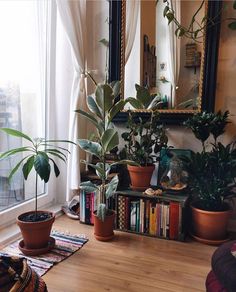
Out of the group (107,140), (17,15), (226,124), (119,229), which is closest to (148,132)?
(107,140)

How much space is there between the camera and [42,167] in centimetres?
167

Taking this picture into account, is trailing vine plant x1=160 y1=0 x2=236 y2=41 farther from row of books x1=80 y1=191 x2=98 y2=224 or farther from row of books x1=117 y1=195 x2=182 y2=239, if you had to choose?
row of books x1=80 y1=191 x2=98 y2=224

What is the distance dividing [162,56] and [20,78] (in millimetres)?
1186

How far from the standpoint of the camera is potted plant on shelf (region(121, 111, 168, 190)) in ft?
7.28

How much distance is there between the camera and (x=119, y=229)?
229cm

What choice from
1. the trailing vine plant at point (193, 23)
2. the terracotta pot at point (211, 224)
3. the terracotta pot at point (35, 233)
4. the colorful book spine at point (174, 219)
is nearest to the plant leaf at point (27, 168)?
the terracotta pot at point (35, 233)

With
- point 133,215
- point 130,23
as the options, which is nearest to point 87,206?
point 133,215

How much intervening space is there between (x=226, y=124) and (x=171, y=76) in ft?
2.00

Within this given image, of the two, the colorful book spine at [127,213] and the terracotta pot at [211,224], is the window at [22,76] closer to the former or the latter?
the colorful book spine at [127,213]

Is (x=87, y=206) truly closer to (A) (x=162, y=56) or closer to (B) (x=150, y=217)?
(B) (x=150, y=217)

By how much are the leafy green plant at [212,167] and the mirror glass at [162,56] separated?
1.00 feet

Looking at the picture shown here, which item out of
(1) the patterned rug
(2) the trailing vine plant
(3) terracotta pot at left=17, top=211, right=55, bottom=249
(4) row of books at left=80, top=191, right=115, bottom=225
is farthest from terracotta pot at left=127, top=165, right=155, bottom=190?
(2) the trailing vine plant

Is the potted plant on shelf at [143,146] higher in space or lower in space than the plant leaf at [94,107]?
lower

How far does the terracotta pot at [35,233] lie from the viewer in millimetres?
1793
